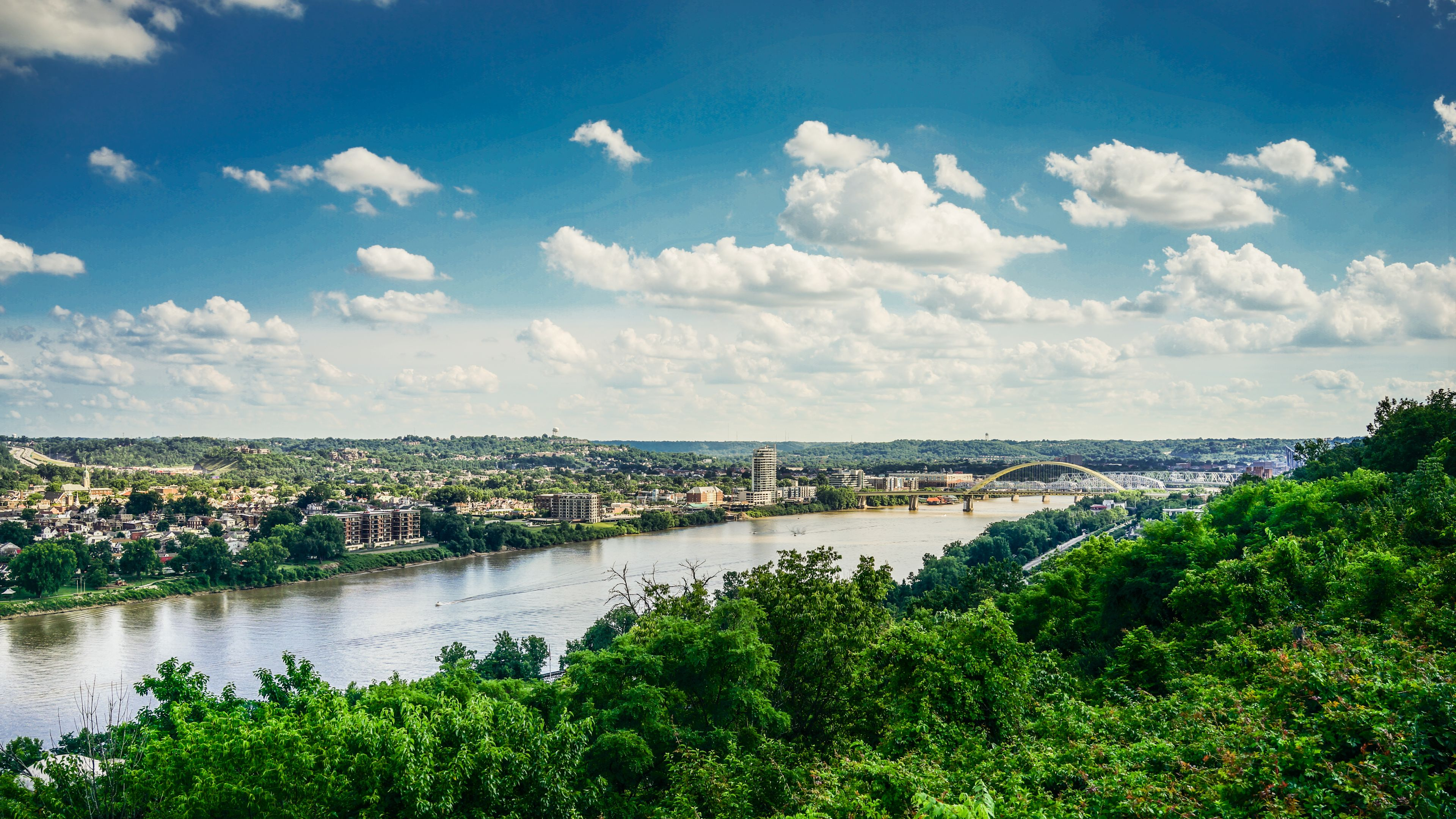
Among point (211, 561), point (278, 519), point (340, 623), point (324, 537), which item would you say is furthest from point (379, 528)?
point (340, 623)

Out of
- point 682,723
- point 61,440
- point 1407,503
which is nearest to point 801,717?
point 682,723

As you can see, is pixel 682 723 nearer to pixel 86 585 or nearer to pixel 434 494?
pixel 86 585

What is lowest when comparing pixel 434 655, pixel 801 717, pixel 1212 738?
pixel 434 655

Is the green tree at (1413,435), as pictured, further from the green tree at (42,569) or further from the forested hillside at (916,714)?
the green tree at (42,569)

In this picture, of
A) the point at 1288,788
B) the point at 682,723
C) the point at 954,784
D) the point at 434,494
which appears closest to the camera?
the point at 1288,788

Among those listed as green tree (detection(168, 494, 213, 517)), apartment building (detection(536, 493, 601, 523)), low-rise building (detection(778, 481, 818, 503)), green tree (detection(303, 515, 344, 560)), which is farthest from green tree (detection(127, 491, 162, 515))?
low-rise building (detection(778, 481, 818, 503))

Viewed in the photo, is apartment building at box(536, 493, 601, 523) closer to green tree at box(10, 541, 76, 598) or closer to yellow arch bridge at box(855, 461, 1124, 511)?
yellow arch bridge at box(855, 461, 1124, 511)
